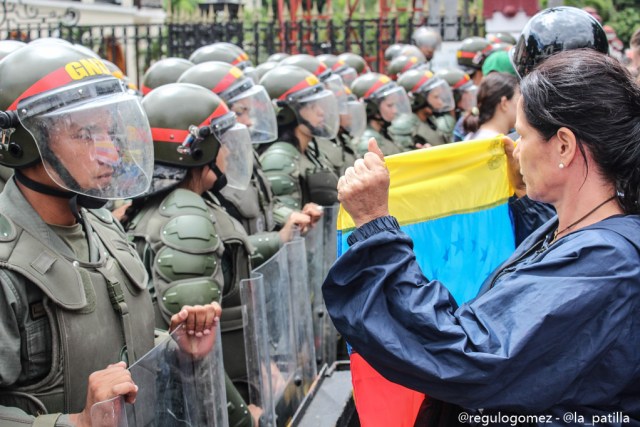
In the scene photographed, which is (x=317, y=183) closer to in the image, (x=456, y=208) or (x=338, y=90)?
(x=338, y=90)

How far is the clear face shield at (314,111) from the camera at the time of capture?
6.57 m

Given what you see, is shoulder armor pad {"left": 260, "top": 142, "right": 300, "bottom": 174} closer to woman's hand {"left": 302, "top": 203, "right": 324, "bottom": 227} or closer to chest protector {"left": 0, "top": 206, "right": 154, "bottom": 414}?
woman's hand {"left": 302, "top": 203, "right": 324, "bottom": 227}

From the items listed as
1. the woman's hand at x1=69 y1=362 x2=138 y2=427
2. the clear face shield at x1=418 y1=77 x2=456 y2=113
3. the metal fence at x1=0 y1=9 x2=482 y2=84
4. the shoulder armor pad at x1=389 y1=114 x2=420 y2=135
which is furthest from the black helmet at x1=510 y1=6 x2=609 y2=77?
the metal fence at x1=0 y1=9 x2=482 y2=84

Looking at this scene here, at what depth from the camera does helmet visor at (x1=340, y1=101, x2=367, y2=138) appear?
27.1 feet

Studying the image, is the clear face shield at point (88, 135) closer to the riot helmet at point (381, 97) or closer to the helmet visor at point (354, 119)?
the helmet visor at point (354, 119)


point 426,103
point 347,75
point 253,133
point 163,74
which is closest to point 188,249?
point 253,133

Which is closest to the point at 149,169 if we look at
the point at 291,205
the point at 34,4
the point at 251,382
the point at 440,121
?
the point at 251,382

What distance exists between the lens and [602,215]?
6.95 feet

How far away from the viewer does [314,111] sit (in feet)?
21.6

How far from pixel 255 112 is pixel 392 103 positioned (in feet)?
13.7

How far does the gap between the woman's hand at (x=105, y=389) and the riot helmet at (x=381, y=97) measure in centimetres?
750

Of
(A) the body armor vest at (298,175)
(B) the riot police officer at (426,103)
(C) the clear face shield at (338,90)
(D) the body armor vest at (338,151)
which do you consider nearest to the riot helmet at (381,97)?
(B) the riot police officer at (426,103)

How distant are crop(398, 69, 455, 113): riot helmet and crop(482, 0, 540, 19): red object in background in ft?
24.2

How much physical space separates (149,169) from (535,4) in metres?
15.8
